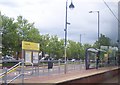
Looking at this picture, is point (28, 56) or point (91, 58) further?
point (91, 58)

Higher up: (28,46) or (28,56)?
(28,46)

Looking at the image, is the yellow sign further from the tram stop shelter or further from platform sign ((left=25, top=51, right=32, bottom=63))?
the tram stop shelter

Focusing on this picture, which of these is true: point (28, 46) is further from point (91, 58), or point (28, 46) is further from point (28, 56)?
point (91, 58)

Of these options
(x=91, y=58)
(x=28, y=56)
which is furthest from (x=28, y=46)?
(x=91, y=58)

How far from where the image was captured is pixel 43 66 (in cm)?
2241

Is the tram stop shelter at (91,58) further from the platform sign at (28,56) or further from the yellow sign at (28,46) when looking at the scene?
the platform sign at (28,56)

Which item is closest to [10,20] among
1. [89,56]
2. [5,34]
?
[5,34]

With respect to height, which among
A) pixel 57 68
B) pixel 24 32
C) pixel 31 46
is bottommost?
pixel 57 68

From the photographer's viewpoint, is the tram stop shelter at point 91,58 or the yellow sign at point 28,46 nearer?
the yellow sign at point 28,46

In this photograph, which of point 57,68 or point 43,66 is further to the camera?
point 57,68

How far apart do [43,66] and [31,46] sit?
3323 mm

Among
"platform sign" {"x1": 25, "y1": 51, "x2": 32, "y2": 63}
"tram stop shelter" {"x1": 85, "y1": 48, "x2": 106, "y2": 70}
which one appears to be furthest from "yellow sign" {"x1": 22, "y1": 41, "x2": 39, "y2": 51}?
"tram stop shelter" {"x1": 85, "y1": 48, "x2": 106, "y2": 70}

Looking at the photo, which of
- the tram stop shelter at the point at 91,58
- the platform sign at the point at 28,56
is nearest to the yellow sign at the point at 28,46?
the platform sign at the point at 28,56

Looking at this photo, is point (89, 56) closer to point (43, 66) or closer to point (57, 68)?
point (57, 68)
